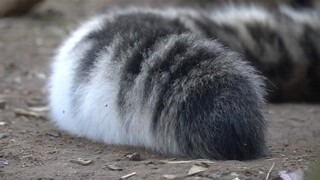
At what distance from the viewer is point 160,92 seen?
2568mm

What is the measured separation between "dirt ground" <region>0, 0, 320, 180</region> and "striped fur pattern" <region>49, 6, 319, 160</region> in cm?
6

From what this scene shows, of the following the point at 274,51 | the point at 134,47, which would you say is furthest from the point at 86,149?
the point at 274,51

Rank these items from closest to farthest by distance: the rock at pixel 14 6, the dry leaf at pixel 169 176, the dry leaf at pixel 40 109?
the dry leaf at pixel 169 176 < the dry leaf at pixel 40 109 < the rock at pixel 14 6

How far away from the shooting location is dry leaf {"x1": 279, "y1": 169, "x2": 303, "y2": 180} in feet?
7.93

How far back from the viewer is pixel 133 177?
246cm

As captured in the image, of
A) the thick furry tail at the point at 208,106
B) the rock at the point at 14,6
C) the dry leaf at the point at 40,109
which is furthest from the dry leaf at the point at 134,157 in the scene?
the rock at the point at 14,6

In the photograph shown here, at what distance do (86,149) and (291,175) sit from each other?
2.85 ft

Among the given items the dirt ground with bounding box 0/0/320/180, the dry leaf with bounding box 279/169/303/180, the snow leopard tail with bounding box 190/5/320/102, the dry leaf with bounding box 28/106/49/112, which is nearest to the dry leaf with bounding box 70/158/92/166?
the dirt ground with bounding box 0/0/320/180

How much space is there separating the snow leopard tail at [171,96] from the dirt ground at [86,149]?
0.23 feet

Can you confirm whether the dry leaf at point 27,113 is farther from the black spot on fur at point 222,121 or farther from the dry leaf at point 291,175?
the dry leaf at point 291,175

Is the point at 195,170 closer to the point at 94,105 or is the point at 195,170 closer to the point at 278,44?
the point at 94,105

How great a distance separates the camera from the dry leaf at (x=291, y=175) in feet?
7.93

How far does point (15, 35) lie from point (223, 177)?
4.13 m

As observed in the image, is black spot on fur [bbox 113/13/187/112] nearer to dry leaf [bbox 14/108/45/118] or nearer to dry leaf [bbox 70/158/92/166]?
dry leaf [bbox 70/158/92/166]
